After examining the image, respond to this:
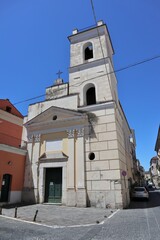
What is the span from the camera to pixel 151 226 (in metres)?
6.98

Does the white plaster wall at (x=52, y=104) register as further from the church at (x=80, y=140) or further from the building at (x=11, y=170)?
the building at (x=11, y=170)

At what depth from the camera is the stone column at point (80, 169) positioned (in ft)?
40.8

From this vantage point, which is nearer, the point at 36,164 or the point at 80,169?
the point at 80,169

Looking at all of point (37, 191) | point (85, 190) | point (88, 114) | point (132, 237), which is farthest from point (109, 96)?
point (132, 237)

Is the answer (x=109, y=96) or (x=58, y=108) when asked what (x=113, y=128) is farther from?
(x=58, y=108)

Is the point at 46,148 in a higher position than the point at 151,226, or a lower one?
higher

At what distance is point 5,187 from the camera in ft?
44.6

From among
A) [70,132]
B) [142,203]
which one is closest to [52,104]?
[70,132]

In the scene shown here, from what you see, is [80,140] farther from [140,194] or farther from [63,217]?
[140,194]

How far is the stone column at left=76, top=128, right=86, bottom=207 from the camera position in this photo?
1243 cm

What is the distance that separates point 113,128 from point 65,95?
6.28 meters

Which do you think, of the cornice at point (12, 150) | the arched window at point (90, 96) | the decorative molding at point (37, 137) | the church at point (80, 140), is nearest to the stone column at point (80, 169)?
the church at point (80, 140)

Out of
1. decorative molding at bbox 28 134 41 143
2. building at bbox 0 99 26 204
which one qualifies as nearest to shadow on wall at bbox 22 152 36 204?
building at bbox 0 99 26 204

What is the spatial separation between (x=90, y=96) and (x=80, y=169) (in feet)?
23.6
